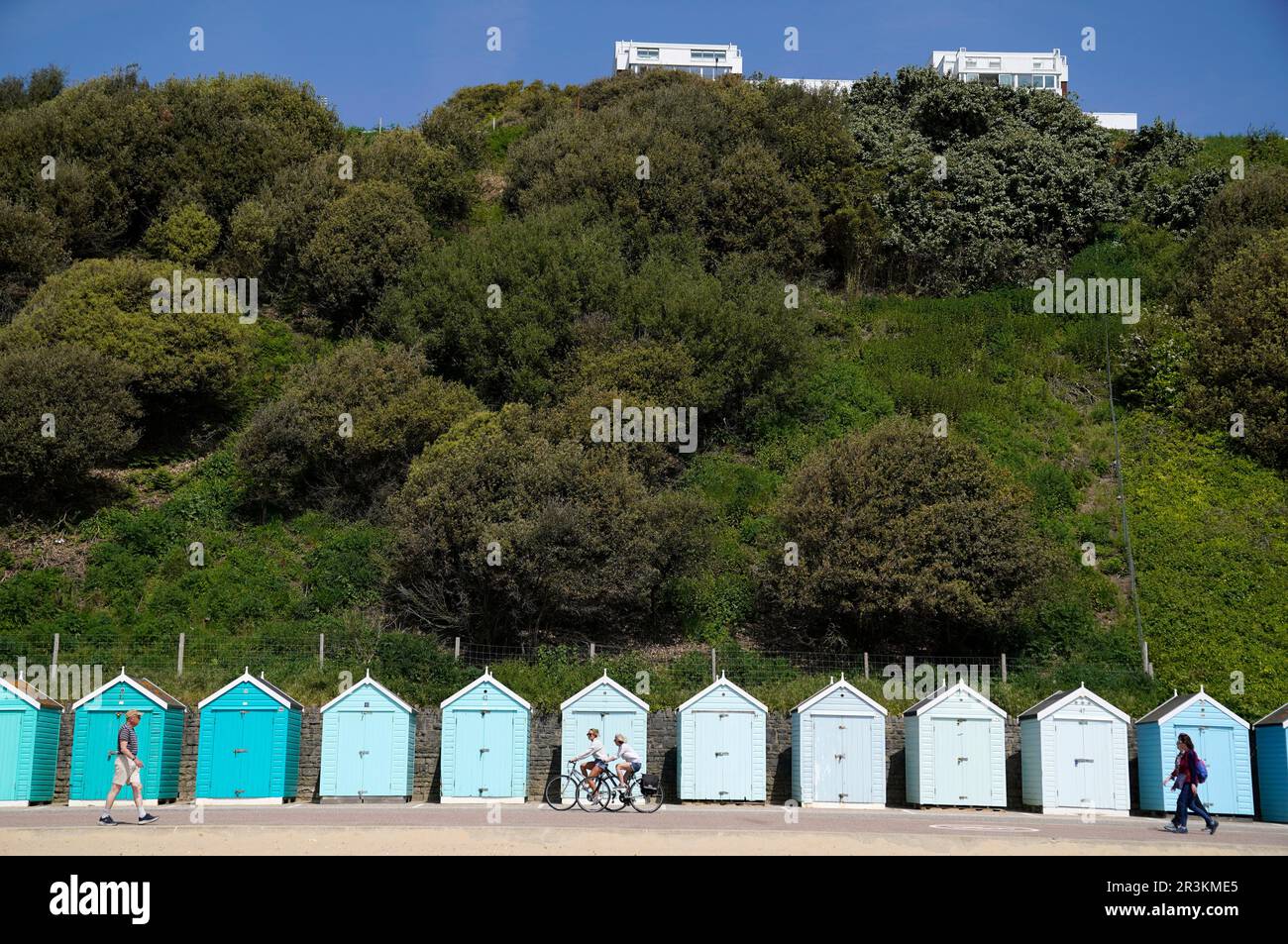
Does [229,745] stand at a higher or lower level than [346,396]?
lower

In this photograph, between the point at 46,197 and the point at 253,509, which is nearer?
the point at 253,509

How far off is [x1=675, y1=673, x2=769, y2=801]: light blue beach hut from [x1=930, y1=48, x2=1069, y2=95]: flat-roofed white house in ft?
247

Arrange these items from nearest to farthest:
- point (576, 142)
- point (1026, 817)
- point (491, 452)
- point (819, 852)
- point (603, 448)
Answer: point (819, 852)
point (1026, 817)
point (491, 452)
point (603, 448)
point (576, 142)

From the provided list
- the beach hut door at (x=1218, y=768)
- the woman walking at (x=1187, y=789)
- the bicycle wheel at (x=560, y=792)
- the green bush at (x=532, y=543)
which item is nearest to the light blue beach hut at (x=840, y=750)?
the bicycle wheel at (x=560, y=792)

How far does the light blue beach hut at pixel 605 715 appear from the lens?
2142cm

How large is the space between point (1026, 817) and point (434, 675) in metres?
11.4

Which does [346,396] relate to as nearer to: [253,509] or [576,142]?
[253,509]

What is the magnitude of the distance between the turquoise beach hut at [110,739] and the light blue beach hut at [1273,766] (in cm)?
1841

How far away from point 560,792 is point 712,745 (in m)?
3.16

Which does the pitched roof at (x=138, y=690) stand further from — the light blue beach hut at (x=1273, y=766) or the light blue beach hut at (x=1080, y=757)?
the light blue beach hut at (x=1273, y=766)

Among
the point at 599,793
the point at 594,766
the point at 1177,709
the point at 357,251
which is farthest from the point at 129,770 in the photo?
the point at 357,251

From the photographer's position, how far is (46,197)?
4322 cm

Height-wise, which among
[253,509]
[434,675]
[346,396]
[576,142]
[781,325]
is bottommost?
[434,675]

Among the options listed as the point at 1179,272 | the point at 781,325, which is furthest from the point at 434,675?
the point at 1179,272
